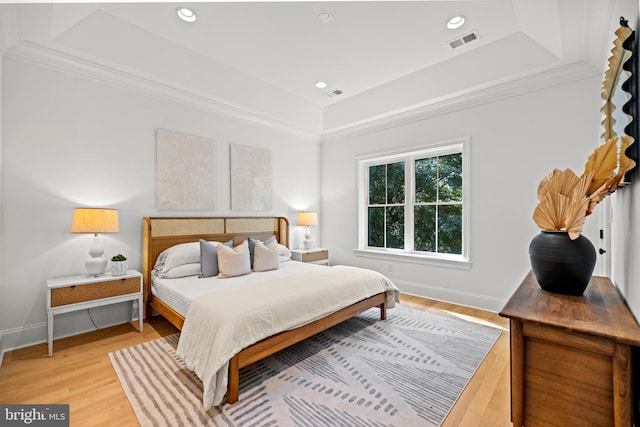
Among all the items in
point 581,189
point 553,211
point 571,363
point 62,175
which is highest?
A: point 62,175

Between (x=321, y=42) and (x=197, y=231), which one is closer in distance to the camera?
(x=321, y=42)

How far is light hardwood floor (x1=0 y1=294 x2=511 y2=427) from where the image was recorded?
1775 mm

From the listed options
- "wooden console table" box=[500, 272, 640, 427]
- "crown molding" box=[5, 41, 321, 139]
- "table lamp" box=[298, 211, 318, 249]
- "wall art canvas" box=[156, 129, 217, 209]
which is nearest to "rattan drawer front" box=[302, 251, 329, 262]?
"table lamp" box=[298, 211, 318, 249]

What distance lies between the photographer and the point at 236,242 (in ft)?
13.6

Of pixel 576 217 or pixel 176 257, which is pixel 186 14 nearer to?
pixel 176 257

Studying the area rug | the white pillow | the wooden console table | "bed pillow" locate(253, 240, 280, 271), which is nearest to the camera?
the wooden console table

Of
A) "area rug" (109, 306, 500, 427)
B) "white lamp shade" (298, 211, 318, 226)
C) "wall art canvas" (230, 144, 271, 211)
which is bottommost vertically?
"area rug" (109, 306, 500, 427)

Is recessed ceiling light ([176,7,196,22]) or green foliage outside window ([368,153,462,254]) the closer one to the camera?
recessed ceiling light ([176,7,196,22])

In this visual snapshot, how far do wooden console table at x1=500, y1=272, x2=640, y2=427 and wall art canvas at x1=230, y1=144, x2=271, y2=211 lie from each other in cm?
366

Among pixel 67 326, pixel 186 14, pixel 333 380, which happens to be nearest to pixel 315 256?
pixel 333 380

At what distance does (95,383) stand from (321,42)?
141 inches

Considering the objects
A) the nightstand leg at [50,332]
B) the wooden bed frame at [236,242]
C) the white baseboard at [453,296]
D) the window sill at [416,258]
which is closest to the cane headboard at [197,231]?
the wooden bed frame at [236,242]

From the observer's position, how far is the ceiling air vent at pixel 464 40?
9.69ft

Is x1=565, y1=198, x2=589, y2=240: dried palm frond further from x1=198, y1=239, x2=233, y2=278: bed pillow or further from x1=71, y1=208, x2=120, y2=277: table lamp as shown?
x1=71, y1=208, x2=120, y2=277: table lamp
